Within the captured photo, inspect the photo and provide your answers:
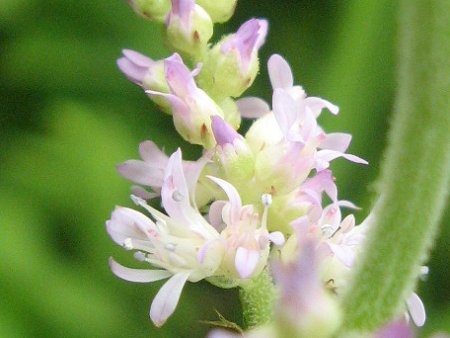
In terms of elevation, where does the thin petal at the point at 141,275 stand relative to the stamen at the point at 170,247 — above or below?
below

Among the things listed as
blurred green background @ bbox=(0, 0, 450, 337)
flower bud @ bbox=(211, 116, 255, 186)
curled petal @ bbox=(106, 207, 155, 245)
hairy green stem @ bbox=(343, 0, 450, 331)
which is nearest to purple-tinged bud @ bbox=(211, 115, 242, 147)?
flower bud @ bbox=(211, 116, 255, 186)

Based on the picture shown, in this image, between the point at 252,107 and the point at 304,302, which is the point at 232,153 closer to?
the point at 252,107

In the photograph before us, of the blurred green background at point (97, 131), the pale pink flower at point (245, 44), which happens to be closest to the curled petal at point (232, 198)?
the pale pink flower at point (245, 44)

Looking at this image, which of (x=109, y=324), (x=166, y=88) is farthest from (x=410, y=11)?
(x=109, y=324)

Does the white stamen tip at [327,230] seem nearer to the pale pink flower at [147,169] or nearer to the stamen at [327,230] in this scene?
the stamen at [327,230]

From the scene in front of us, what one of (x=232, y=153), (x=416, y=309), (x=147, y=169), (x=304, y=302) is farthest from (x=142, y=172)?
(x=304, y=302)

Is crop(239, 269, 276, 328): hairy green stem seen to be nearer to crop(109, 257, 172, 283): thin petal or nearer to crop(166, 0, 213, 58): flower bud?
crop(109, 257, 172, 283): thin petal
